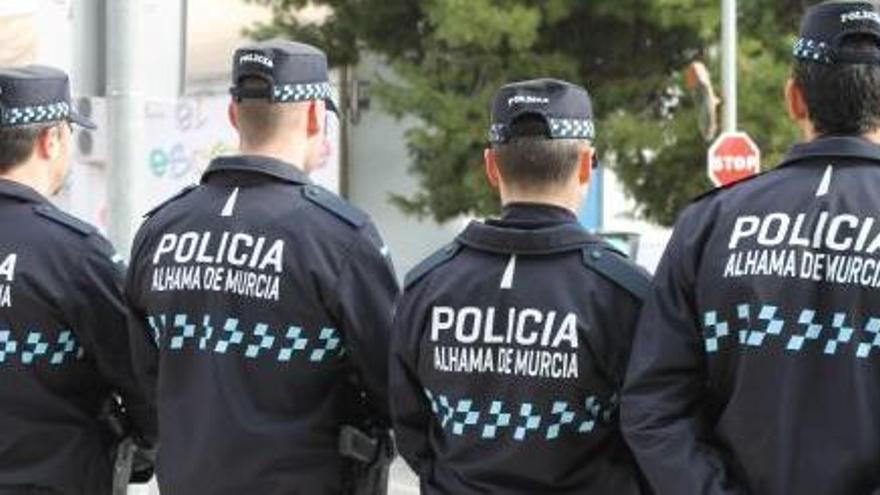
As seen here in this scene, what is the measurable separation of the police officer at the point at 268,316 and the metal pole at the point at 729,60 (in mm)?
14019

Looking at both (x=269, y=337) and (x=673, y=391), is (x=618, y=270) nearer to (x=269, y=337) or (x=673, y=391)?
(x=673, y=391)

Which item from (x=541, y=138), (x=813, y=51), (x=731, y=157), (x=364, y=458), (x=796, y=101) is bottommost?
A: (x=731, y=157)

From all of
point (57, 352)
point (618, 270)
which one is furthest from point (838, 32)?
point (57, 352)

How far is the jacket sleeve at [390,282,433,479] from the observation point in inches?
146

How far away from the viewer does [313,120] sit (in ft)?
13.4

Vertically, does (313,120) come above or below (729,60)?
above

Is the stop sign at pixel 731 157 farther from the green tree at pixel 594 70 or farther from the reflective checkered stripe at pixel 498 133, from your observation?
the reflective checkered stripe at pixel 498 133

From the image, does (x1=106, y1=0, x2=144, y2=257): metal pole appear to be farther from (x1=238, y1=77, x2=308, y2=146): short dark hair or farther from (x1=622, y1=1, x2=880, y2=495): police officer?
(x1=622, y1=1, x2=880, y2=495): police officer

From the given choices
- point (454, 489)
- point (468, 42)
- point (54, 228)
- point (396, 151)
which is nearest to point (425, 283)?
point (454, 489)

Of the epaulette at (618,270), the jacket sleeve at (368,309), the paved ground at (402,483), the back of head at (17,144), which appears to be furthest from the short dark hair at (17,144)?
the paved ground at (402,483)

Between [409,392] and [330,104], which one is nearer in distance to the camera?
[409,392]

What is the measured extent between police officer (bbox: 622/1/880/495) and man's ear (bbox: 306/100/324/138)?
1075 mm

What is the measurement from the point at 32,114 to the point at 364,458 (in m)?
1.31

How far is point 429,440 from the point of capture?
12.4ft
